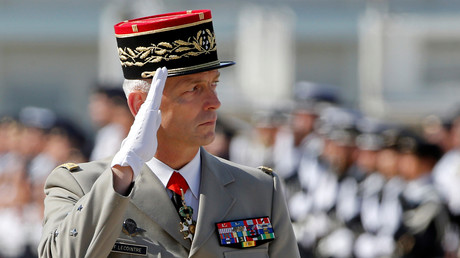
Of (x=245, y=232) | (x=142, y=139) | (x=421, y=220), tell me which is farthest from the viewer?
(x=421, y=220)

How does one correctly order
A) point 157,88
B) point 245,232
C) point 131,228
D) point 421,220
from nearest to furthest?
point 157,88 → point 131,228 → point 245,232 → point 421,220

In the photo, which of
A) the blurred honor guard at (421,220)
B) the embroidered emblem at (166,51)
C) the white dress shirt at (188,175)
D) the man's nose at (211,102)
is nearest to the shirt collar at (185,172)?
the white dress shirt at (188,175)

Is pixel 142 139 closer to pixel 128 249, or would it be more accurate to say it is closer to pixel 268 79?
pixel 128 249

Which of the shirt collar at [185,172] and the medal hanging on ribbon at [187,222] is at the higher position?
the shirt collar at [185,172]

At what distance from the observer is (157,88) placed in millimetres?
3240

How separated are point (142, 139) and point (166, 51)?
0.45 m

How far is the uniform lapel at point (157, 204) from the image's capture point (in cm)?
342

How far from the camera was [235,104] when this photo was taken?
54.9 feet

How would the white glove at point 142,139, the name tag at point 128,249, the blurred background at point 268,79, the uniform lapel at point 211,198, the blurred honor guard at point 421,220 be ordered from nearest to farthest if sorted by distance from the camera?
the white glove at point 142,139
the name tag at point 128,249
the uniform lapel at point 211,198
the blurred honor guard at point 421,220
the blurred background at point 268,79

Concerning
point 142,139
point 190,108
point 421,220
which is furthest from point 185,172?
point 421,220

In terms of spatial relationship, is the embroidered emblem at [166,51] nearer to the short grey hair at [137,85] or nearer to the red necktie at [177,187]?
the short grey hair at [137,85]

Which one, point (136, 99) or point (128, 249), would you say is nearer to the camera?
point (128, 249)

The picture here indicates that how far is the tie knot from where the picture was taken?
3.52 metres

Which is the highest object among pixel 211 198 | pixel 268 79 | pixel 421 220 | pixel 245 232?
pixel 211 198
